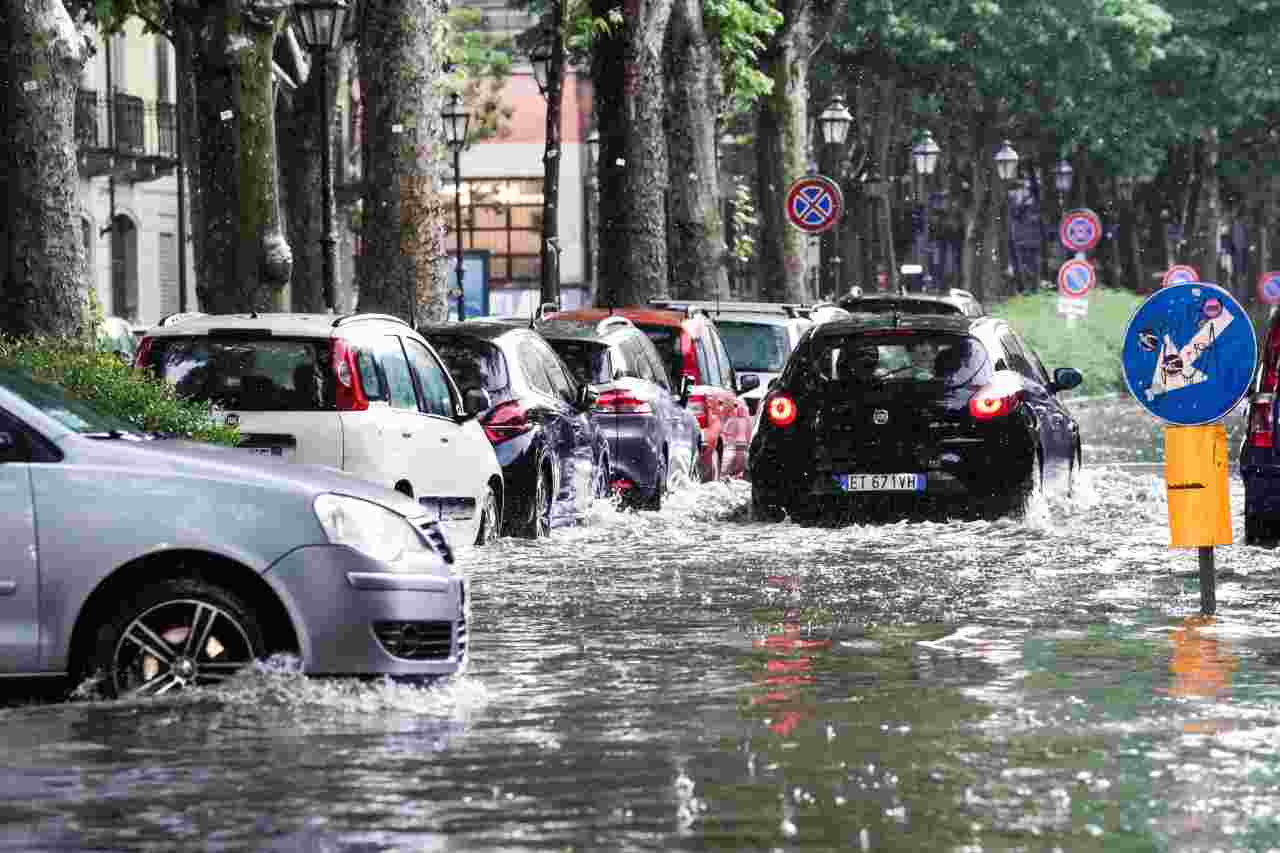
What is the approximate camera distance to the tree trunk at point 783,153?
50375mm

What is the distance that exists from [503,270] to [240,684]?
77.5 m

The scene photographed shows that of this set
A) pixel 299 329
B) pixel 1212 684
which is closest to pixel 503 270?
pixel 299 329

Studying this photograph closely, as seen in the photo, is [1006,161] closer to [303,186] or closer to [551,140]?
[551,140]

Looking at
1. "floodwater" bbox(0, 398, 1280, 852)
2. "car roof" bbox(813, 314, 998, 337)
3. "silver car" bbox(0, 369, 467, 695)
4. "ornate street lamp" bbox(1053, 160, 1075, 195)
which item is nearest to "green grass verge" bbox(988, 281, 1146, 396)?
"ornate street lamp" bbox(1053, 160, 1075, 195)

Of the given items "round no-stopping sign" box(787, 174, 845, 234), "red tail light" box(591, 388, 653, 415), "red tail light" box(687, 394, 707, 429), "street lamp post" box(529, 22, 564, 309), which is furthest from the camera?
"street lamp post" box(529, 22, 564, 309)

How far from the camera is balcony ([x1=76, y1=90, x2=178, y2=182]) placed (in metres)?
54.9

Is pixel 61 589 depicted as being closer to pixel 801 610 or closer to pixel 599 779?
pixel 599 779

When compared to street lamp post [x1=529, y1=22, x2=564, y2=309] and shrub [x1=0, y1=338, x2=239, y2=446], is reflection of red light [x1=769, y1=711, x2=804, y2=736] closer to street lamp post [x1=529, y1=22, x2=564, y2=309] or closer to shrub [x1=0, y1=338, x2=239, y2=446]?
shrub [x1=0, y1=338, x2=239, y2=446]

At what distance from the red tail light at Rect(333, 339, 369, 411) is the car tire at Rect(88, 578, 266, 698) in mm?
6273

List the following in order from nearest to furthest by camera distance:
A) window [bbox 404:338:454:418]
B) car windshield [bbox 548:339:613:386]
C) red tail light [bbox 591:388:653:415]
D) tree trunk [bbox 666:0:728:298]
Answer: window [bbox 404:338:454:418], red tail light [bbox 591:388:653:415], car windshield [bbox 548:339:613:386], tree trunk [bbox 666:0:728:298]

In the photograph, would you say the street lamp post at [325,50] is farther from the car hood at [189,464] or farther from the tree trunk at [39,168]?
the car hood at [189,464]

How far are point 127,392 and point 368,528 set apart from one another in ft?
18.5

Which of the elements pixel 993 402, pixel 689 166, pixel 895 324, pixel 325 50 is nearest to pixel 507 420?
pixel 895 324

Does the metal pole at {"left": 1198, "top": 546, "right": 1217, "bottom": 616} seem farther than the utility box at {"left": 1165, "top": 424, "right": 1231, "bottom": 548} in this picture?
Yes
